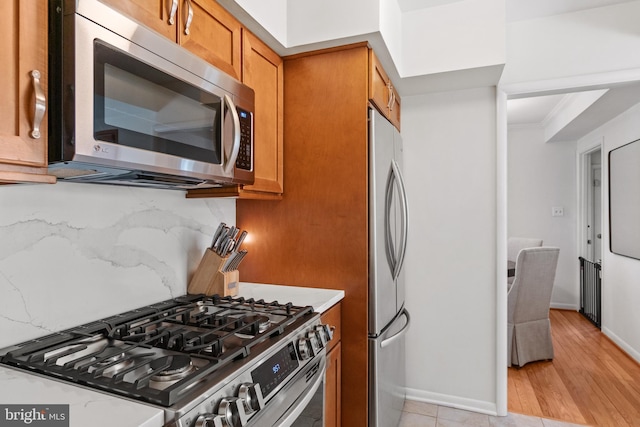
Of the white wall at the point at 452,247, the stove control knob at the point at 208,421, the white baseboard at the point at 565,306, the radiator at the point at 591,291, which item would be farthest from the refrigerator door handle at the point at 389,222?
the white baseboard at the point at 565,306

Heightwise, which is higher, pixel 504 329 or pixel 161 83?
pixel 161 83

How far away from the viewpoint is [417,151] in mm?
2627

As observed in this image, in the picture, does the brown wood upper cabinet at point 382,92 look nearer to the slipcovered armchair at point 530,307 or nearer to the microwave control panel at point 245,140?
the microwave control panel at point 245,140

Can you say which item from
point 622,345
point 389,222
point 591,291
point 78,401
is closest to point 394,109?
point 389,222

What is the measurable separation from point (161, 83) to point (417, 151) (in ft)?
6.22

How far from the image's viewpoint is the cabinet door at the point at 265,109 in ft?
5.49

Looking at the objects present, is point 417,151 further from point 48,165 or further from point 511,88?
point 48,165

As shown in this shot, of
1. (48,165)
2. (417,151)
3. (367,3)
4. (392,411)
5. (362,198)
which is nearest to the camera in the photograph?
(48,165)

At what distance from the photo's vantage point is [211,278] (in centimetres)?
171

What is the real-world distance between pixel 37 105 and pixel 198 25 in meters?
0.71

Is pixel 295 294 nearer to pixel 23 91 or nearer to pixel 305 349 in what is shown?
pixel 305 349

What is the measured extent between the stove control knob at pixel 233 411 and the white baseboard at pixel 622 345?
3749 mm

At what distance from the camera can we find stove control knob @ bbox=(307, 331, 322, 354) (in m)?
1.31

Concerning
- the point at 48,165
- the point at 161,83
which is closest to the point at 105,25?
the point at 161,83
